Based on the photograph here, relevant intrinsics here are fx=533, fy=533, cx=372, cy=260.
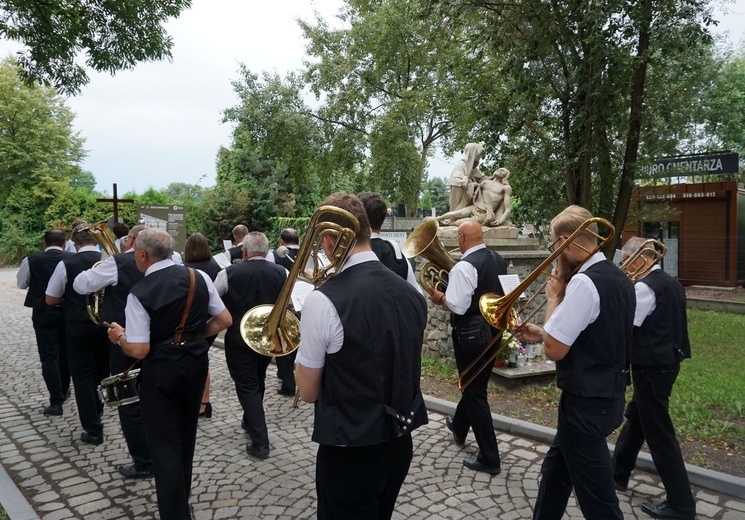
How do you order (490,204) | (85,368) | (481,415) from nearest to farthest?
(481,415) → (85,368) → (490,204)

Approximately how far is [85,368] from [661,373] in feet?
16.2

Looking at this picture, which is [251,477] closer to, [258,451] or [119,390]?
[258,451]

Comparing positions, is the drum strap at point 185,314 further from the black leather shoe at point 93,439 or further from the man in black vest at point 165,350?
the black leather shoe at point 93,439

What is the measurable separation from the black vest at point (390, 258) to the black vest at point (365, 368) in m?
2.40

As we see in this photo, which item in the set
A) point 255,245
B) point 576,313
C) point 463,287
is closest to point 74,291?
point 255,245

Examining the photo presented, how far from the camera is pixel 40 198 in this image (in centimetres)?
3106

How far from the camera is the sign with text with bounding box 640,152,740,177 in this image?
1167cm

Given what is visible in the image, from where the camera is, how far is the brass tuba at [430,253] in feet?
16.5

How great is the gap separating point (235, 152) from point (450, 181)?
22359mm

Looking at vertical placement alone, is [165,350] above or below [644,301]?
below

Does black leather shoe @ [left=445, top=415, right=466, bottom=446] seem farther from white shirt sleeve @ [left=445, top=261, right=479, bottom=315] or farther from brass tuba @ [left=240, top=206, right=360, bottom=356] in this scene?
brass tuba @ [left=240, top=206, right=360, bottom=356]

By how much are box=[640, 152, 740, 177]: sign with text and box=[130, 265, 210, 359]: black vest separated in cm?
1019

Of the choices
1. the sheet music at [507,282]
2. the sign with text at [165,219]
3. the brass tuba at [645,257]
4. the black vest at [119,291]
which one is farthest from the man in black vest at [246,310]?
the sign with text at [165,219]

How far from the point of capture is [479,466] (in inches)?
172
